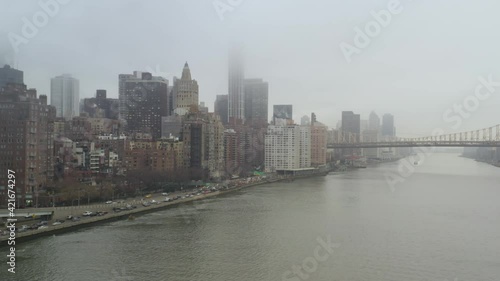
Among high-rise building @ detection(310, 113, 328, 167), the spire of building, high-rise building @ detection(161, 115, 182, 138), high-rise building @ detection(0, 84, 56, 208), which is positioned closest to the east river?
high-rise building @ detection(0, 84, 56, 208)

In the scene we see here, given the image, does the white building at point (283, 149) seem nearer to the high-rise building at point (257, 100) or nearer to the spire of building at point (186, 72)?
the spire of building at point (186, 72)

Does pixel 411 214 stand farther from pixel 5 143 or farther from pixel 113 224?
pixel 5 143

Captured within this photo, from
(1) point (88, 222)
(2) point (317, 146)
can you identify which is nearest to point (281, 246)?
(1) point (88, 222)

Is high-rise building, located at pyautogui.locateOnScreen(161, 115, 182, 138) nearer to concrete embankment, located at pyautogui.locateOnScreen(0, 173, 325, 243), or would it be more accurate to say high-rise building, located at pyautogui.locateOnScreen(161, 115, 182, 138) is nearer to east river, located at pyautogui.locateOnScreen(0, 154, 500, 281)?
concrete embankment, located at pyautogui.locateOnScreen(0, 173, 325, 243)

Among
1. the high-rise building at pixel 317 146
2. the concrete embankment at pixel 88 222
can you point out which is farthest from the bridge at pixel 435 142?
the concrete embankment at pixel 88 222

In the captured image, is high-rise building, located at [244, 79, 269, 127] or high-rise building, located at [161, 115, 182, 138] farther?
high-rise building, located at [244, 79, 269, 127]

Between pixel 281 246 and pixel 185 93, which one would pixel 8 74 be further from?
pixel 185 93

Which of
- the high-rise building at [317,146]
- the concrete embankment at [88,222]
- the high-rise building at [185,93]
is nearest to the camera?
the concrete embankment at [88,222]
